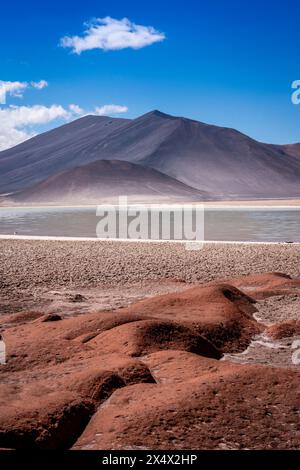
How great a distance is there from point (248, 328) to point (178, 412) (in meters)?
3.34

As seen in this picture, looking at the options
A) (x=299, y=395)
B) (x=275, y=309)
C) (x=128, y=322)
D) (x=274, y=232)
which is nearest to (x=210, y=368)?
(x=299, y=395)

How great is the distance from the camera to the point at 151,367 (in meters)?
5.16

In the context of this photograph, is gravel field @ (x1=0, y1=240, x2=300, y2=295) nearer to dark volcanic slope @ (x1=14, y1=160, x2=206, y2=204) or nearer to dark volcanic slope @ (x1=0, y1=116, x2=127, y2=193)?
dark volcanic slope @ (x1=14, y1=160, x2=206, y2=204)

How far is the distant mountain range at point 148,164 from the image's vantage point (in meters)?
110

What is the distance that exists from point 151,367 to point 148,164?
436ft

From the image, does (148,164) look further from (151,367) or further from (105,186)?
(151,367)

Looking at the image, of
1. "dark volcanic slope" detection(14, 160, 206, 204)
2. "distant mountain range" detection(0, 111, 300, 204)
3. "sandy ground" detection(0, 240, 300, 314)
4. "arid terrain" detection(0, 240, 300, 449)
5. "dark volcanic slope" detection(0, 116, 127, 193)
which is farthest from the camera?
"dark volcanic slope" detection(0, 116, 127, 193)

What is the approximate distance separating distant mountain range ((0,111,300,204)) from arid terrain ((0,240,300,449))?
89.7 meters

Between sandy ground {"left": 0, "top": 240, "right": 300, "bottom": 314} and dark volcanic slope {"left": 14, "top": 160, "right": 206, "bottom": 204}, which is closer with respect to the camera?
sandy ground {"left": 0, "top": 240, "right": 300, "bottom": 314}

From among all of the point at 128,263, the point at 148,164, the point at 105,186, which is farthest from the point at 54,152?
the point at 128,263

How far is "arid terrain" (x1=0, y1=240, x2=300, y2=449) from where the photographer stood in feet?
12.4

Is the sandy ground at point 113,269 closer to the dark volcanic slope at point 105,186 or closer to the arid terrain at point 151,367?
the arid terrain at point 151,367

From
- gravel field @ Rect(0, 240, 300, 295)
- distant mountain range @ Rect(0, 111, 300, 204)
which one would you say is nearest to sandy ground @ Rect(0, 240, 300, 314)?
gravel field @ Rect(0, 240, 300, 295)

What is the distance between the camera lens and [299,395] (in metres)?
4.27
